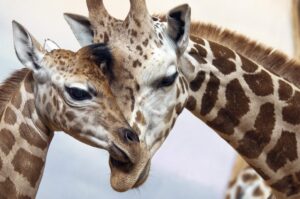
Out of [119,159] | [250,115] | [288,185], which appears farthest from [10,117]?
[288,185]

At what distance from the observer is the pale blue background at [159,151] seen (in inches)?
93.1

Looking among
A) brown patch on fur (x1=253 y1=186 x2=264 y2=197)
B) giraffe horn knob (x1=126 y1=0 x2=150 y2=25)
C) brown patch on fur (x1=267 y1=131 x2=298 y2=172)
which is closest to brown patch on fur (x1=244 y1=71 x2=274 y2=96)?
brown patch on fur (x1=267 y1=131 x2=298 y2=172)

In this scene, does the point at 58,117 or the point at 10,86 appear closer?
the point at 58,117

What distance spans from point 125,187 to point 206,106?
34cm

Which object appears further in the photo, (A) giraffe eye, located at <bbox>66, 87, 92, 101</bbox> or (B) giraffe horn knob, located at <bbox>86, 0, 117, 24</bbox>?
(B) giraffe horn knob, located at <bbox>86, 0, 117, 24</bbox>

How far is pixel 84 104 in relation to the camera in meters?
1.66

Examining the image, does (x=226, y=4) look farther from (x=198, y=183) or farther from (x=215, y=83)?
(x=215, y=83)

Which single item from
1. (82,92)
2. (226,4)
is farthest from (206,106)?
(226,4)

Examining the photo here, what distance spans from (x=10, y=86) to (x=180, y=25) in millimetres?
420

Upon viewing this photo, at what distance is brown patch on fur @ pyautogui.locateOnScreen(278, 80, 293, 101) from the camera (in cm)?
199

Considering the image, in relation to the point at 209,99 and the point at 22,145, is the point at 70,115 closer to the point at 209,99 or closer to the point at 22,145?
the point at 22,145

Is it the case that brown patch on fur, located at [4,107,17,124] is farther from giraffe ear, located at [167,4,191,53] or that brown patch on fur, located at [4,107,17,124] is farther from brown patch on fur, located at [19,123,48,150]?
giraffe ear, located at [167,4,191,53]

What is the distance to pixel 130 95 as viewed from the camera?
1807mm

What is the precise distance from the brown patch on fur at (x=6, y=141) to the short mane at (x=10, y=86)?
0.26 feet
